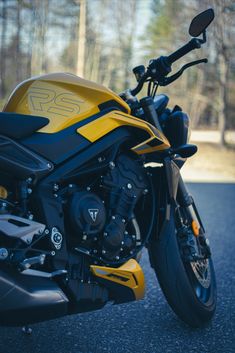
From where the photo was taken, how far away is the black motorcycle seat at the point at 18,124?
206 centimetres

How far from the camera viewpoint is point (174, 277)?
2.74m

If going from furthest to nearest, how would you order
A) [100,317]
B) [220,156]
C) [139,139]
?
[220,156] → [100,317] → [139,139]

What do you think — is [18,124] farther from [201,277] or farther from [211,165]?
[211,165]

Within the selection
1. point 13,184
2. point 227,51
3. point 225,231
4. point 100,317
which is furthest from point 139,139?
point 227,51

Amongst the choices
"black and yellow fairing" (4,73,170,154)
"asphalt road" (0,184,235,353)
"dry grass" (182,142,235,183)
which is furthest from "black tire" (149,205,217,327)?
"dry grass" (182,142,235,183)

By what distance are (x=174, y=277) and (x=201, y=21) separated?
1.44m

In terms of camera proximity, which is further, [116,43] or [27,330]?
[116,43]

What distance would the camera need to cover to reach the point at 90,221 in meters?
2.24

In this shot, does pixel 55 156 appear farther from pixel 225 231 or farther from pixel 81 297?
pixel 225 231

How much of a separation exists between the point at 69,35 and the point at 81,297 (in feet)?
96.9

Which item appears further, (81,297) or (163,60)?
(163,60)

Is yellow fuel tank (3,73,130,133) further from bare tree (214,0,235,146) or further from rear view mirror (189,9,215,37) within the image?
bare tree (214,0,235,146)

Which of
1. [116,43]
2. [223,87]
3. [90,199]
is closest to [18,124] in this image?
[90,199]

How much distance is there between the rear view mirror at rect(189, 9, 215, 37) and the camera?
2.52 metres
